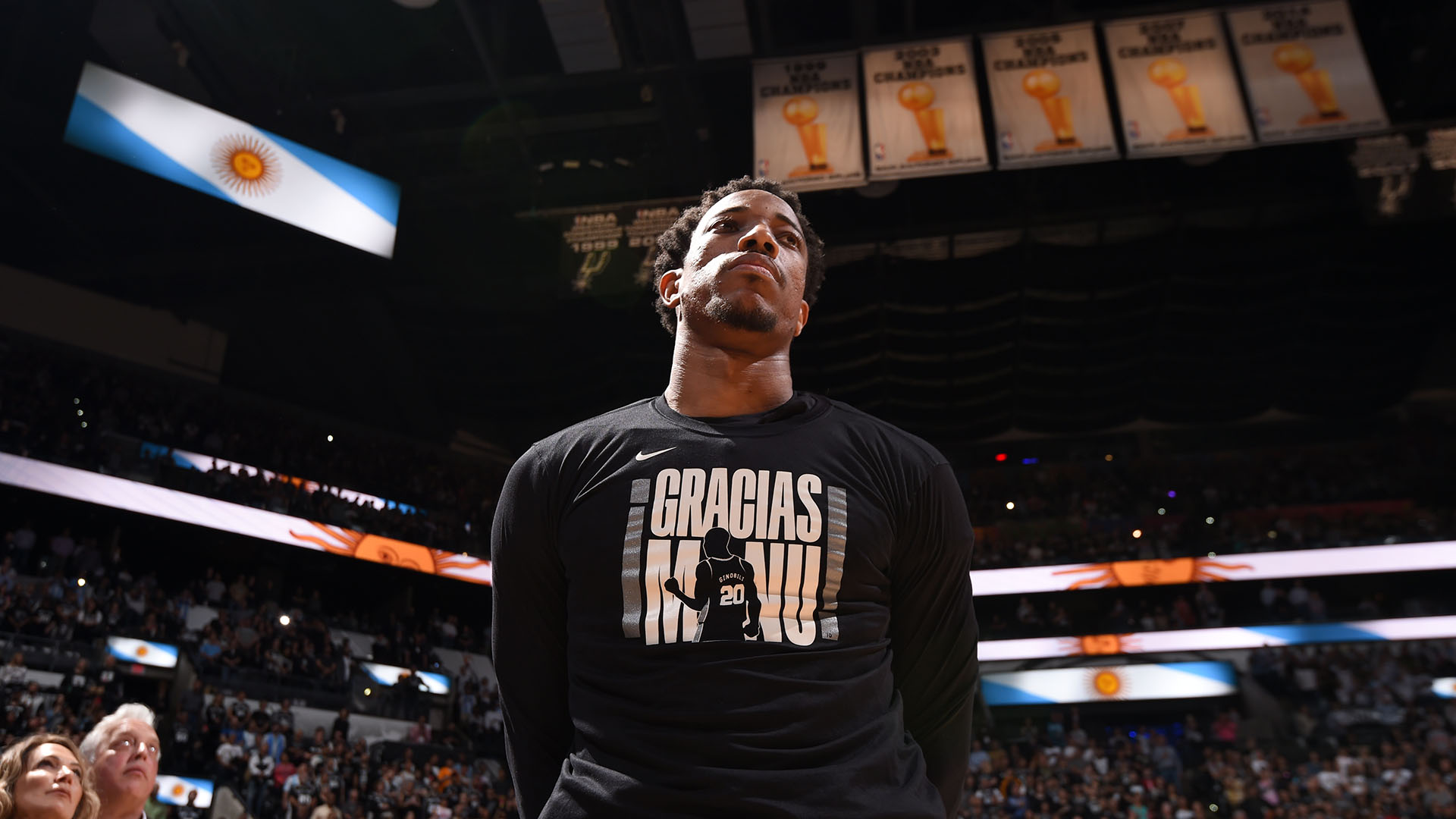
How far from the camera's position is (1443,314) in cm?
1836

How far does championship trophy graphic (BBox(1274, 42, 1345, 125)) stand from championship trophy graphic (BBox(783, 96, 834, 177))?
15.8ft

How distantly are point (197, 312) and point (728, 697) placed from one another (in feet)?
70.7

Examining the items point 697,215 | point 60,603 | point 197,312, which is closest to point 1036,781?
point 60,603

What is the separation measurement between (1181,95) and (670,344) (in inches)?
417

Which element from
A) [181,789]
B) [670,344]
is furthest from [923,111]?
[181,789]

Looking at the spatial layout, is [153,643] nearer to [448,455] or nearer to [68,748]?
[448,455]

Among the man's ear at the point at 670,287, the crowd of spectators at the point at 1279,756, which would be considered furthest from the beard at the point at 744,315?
the crowd of spectators at the point at 1279,756

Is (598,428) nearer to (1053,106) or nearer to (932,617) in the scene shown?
(932,617)

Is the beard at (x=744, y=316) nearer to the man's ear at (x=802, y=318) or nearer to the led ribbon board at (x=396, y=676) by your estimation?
the man's ear at (x=802, y=318)

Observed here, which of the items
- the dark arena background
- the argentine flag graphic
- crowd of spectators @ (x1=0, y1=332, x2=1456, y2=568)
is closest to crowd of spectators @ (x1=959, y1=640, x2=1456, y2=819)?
the dark arena background

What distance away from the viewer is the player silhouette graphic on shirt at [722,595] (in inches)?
54.0

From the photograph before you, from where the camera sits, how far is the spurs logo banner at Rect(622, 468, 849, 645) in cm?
139

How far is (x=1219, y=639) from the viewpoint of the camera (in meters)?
18.2

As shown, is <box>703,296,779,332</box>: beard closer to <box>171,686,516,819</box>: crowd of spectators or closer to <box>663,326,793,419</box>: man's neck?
<box>663,326,793,419</box>: man's neck
